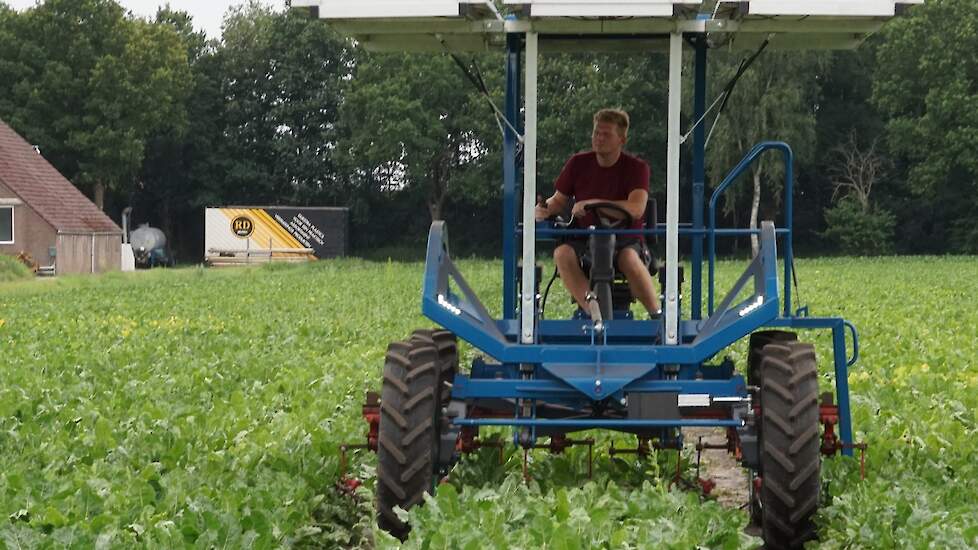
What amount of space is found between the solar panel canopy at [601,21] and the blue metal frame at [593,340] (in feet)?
1.22

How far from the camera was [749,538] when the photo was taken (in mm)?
6621

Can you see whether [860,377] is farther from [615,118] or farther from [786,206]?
[615,118]

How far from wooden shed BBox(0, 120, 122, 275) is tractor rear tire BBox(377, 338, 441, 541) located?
45844 mm

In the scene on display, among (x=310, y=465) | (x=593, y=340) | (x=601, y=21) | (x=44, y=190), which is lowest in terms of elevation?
(x=310, y=465)

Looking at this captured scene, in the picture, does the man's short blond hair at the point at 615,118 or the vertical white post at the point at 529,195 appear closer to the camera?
the vertical white post at the point at 529,195

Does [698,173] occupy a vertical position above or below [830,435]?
above

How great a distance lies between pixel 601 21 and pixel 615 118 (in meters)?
1.09

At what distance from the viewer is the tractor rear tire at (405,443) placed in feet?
23.2

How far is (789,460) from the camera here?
7.00m

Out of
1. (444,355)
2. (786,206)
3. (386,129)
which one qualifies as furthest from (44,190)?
(786,206)

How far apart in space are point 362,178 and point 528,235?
206 feet

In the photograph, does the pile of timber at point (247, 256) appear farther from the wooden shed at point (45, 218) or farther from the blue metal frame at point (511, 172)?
the blue metal frame at point (511, 172)

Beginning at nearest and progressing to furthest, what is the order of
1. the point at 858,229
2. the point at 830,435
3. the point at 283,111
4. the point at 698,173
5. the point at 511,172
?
the point at 830,435
the point at 511,172
the point at 698,173
the point at 858,229
the point at 283,111

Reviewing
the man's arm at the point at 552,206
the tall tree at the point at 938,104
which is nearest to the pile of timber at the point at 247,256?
the tall tree at the point at 938,104
